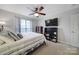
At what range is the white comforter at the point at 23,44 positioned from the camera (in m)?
1.45

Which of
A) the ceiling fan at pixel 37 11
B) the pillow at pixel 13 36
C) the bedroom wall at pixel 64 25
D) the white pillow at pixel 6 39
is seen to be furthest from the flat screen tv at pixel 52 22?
the white pillow at pixel 6 39

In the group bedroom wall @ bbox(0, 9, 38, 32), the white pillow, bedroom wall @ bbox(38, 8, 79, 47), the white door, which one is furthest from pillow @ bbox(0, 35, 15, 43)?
the white door

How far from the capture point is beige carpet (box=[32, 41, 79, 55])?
1.63m

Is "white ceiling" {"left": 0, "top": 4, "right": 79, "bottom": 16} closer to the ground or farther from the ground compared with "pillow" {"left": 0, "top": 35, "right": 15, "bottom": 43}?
farther from the ground

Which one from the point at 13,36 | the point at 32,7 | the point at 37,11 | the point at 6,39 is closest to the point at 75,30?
the point at 37,11

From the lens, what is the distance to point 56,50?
1677mm

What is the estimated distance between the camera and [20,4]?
164cm

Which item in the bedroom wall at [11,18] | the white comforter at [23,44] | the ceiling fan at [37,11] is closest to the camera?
the white comforter at [23,44]

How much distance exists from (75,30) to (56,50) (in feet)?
1.74

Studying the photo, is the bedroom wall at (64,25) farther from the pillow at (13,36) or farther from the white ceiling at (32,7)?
the pillow at (13,36)

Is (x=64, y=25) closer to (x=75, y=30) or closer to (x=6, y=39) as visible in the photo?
(x=75, y=30)

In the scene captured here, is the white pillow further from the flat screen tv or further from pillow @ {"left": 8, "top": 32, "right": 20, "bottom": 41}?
the flat screen tv

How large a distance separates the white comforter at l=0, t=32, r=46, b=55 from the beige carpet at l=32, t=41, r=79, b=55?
151 mm

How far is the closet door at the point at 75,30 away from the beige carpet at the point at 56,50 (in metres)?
0.12
